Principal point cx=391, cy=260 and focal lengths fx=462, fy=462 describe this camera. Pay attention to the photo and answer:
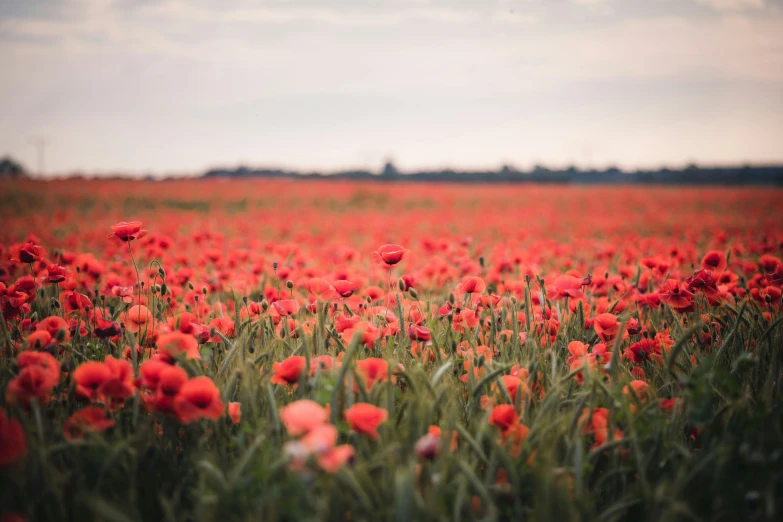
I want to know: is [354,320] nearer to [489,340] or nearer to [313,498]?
[489,340]

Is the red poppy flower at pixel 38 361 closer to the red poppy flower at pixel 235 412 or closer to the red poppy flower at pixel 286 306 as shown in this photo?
the red poppy flower at pixel 235 412

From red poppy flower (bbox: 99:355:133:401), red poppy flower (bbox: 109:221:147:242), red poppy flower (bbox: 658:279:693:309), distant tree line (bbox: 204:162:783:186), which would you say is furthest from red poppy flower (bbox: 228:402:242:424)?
distant tree line (bbox: 204:162:783:186)

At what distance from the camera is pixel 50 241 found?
6.80m

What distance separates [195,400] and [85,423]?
0.33 metres

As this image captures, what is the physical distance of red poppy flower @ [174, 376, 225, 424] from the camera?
3.82 feet

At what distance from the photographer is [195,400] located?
3.94 feet

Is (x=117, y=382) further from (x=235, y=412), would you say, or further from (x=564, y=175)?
(x=564, y=175)

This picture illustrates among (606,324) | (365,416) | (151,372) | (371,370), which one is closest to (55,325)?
(151,372)

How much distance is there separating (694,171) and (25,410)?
66.8 m

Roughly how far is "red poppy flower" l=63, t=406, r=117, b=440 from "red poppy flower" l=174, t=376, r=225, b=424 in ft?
0.67

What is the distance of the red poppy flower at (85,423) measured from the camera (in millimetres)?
1214

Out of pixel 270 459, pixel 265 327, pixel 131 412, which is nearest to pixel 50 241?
pixel 265 327

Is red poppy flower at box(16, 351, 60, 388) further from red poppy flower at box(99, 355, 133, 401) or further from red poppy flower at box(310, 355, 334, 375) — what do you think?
→ red poppy flower at box(310, 355, 334, 375)

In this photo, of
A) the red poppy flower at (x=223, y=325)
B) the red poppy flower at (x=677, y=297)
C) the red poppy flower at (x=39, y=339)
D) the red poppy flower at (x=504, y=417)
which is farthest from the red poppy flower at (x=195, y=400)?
the red poppy flower at (x=677, y=297)
